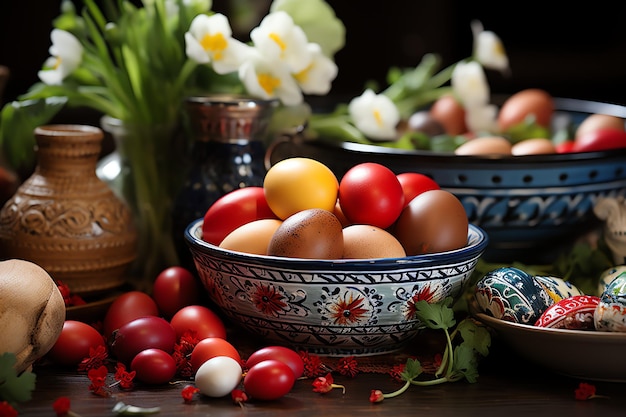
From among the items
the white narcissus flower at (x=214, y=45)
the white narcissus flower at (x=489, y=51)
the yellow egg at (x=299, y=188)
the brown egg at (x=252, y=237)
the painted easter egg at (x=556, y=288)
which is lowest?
the painted easter egg at (x=556, y=288)

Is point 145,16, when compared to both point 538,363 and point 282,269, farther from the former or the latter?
point 538,363

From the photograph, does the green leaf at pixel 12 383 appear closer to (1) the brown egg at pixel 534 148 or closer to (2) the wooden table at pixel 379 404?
(2) the wooden table at pixel 379 404

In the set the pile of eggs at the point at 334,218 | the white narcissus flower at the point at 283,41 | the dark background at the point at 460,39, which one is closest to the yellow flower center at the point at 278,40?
the white narcissus flower at the point at 283,41

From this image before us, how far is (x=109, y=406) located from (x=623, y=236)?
0.58 m

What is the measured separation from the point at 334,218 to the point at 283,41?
1.07 ft

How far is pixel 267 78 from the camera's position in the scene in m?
1.01

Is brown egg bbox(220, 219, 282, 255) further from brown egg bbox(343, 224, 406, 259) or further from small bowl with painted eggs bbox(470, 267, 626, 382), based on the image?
small bowl with painted eggs bbox(470, 267, 626, 382)

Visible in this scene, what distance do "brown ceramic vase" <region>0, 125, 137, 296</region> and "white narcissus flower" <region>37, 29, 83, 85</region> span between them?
11 cm

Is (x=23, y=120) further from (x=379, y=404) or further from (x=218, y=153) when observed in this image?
(x=379, y=404)

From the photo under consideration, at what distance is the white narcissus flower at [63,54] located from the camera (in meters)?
1.00

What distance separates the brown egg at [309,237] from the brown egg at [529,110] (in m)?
0.65

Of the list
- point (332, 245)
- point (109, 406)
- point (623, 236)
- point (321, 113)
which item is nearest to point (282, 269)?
point (332, 245)

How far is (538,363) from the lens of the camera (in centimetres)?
74

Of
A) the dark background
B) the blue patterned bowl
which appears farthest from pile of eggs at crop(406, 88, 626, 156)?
Answer: the dark background
